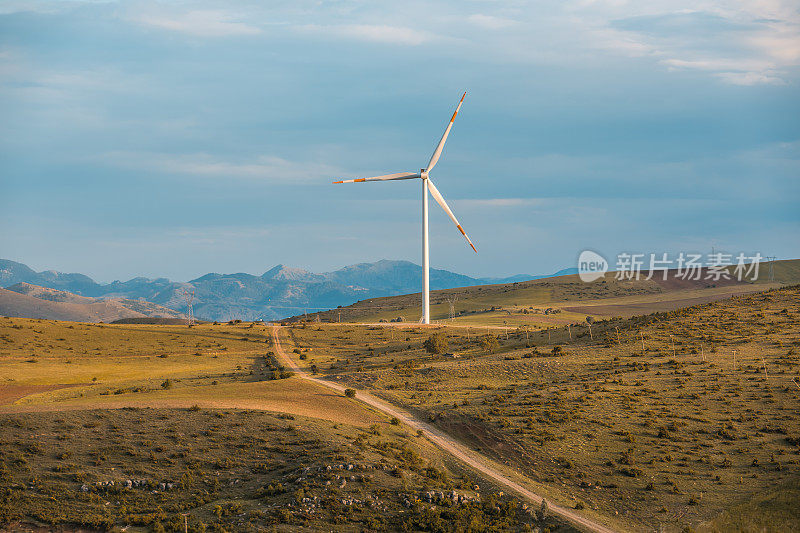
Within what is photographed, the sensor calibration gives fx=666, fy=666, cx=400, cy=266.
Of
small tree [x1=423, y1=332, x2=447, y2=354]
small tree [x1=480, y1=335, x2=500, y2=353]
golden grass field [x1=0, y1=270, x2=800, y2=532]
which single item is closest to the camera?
golden grass field [x1=0, y1=270, x2=800, y2=532]

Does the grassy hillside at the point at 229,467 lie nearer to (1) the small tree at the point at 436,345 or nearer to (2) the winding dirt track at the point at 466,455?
(2) the winding dirt track at the point at 466,455

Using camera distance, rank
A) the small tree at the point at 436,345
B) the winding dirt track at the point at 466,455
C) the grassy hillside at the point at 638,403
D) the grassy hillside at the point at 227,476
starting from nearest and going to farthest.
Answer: the grassy hillside at the point at 227,476, the winding dirt track at the point at 466,455, the grassy hillside at the point at 638,403, the small tree at the point at 436,345

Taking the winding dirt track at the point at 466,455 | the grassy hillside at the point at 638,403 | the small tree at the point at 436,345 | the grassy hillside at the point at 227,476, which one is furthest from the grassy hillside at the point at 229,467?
the small tree at the point at 436,345

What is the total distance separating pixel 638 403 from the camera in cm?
7419

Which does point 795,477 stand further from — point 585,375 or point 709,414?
point 585,375

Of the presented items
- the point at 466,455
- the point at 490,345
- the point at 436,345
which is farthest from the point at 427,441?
the point at 490,345

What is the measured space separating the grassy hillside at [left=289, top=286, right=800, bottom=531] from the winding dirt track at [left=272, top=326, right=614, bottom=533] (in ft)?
5.62

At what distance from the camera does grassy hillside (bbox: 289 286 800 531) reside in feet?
178

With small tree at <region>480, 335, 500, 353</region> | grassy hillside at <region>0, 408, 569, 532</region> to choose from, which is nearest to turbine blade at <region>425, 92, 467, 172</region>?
small tree at <region>480, 335, 500, 353</region>

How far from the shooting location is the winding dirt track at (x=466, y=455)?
47906 millimetres

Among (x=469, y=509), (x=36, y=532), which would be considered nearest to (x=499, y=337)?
(x=469, y=509)

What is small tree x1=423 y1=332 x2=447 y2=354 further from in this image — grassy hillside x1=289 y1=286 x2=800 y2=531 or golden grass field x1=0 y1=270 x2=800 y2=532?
golden grass field x1=0 y1=270 x2=800 y2=532

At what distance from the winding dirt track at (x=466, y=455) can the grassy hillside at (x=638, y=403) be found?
5.62 feet

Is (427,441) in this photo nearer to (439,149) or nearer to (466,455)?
(466,455)
